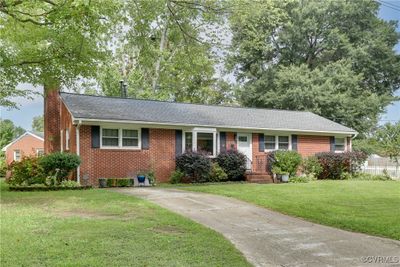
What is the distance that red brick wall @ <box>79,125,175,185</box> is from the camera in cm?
1719

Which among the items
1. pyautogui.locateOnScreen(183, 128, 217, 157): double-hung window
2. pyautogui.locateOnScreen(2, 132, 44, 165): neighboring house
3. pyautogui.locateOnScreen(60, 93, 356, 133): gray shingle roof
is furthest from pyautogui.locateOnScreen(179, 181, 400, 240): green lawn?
pyautogui.locateOnScreen(2, 132, 44, 165): neighboring house

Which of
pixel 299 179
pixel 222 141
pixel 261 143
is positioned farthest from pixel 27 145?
pixel 299 179

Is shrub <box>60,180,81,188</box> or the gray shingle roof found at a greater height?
the gray shingle roof

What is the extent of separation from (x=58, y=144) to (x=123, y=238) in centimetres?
1652

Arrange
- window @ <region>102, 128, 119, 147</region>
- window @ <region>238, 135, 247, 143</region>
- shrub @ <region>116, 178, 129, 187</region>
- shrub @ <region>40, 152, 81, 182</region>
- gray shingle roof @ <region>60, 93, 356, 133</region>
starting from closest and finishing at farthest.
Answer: shrub @ <region>40, 152, 81, 182</region>, shrub @ <region>116, 178, 129, 187</region>, window @ <region>102, 128, 119, 147</region>, gray shingle roof @ <region>60, 93, 356, 133</region>, window @ <region>238, 135, 247, 143</region>

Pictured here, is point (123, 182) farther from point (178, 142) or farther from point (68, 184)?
point (178, 142)

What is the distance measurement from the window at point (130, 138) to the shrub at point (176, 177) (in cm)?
208

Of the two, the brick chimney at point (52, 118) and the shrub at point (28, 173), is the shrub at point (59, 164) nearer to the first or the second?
the shrub at point (28, 173)

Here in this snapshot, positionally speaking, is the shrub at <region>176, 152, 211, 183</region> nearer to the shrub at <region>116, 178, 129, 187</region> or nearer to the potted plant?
the shrub at <region>116, 178, 129, 187</region>

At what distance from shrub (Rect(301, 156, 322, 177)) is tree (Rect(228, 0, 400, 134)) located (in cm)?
1158

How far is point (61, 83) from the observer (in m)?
19.0

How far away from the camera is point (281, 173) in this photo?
20.0 metres

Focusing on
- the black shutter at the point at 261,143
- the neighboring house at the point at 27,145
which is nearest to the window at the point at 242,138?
the black shutter at the point at 261,143

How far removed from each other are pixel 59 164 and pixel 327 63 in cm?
2636
